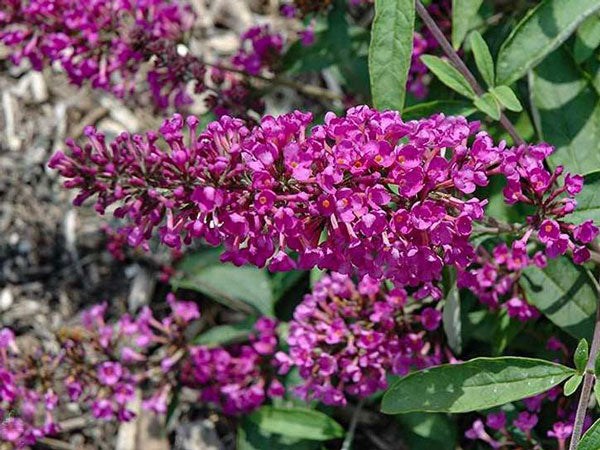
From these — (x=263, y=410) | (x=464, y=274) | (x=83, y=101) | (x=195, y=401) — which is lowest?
(x=195, y=401)

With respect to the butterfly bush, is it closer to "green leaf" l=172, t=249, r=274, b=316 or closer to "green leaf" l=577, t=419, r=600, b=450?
"green leaf" l=172, t=249, r=274, b=316

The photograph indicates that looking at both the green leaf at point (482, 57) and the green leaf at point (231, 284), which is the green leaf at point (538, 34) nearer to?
the green leaf at point (482, 57)

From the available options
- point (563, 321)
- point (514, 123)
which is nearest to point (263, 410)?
point (563, 321)

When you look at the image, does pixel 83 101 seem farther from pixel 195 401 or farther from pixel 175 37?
pixel 195 401

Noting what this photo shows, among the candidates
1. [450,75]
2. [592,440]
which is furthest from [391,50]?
[592,440]

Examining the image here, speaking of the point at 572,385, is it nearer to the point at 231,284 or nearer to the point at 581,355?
the point at 581,355
